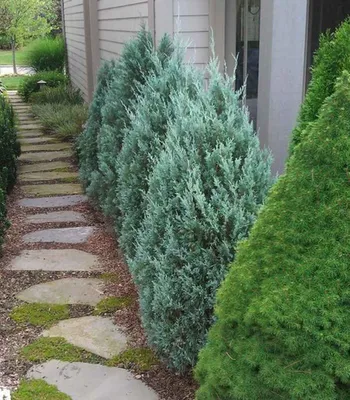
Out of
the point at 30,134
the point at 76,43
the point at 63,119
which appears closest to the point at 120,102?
the point at 63,119

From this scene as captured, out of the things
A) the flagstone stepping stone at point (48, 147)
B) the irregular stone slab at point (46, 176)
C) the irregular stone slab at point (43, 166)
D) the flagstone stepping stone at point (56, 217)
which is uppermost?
the flagstone stepping stone at point (48, 147)

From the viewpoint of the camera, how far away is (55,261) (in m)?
4.77

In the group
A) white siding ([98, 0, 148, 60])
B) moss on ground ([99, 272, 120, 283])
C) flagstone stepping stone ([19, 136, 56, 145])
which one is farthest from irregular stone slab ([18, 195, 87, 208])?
flagstone stepping stone ([19, 136, 56, 145])

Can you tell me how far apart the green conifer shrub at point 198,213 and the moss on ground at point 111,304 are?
0.84 meters

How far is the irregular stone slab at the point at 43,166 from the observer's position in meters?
7.89

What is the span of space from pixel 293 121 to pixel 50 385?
9.30 ft

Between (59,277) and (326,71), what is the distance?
262 cm

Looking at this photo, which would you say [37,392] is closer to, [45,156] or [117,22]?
[45,156]

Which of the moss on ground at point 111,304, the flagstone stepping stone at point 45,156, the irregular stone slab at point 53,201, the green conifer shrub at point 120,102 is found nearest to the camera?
the moss on ground at point 111,304

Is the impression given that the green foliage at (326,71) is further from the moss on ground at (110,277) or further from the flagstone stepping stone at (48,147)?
the flagstone stepping stone at (48,147)

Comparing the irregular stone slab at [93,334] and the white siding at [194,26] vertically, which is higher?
the white siding at [194,26]

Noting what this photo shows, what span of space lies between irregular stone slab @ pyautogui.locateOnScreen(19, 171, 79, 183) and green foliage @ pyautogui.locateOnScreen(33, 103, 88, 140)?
1484mm

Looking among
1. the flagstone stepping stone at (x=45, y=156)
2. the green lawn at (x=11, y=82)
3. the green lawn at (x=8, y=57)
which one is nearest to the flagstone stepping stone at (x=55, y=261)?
the flagstone stepping stone at (x=45, y=156)

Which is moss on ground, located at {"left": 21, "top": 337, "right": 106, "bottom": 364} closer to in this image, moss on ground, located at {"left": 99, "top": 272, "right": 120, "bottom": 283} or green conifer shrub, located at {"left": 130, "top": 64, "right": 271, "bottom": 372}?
green conifer shrub, located at {"left": 130, "top": 64, "right": 271, "bottom": 372}
